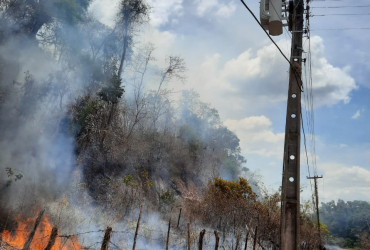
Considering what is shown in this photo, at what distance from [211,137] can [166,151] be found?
20135 millimetres

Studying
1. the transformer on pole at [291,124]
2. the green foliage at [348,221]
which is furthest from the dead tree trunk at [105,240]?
the green foliage at [348,221]

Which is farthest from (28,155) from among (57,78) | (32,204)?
(57,78)

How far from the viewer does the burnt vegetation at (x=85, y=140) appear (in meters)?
20.9

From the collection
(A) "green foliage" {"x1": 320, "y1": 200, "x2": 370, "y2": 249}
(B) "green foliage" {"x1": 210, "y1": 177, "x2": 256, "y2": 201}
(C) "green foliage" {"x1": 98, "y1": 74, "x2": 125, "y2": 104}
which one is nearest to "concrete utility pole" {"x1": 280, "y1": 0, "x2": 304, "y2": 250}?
(C) "green foliage" {"x1": 98, "y1": 74, "x2": 125, "y2": 104}

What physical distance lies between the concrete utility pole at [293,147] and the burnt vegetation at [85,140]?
366 inches

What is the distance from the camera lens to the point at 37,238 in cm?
1359

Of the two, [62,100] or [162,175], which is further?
[162,175]

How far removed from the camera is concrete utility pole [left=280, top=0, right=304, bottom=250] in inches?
266

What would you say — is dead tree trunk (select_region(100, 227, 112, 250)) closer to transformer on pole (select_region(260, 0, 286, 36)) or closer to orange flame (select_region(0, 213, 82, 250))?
orange flame (select_region(0, 213, 82, 250))

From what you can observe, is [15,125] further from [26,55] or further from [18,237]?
[18,237]

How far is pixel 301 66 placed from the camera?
8195mm

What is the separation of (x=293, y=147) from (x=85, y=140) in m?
24.2

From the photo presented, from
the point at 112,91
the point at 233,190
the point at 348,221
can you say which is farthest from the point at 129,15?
the point at 348,221

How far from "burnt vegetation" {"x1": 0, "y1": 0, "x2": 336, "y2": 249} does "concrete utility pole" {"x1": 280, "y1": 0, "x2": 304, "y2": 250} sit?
9.30 meters
